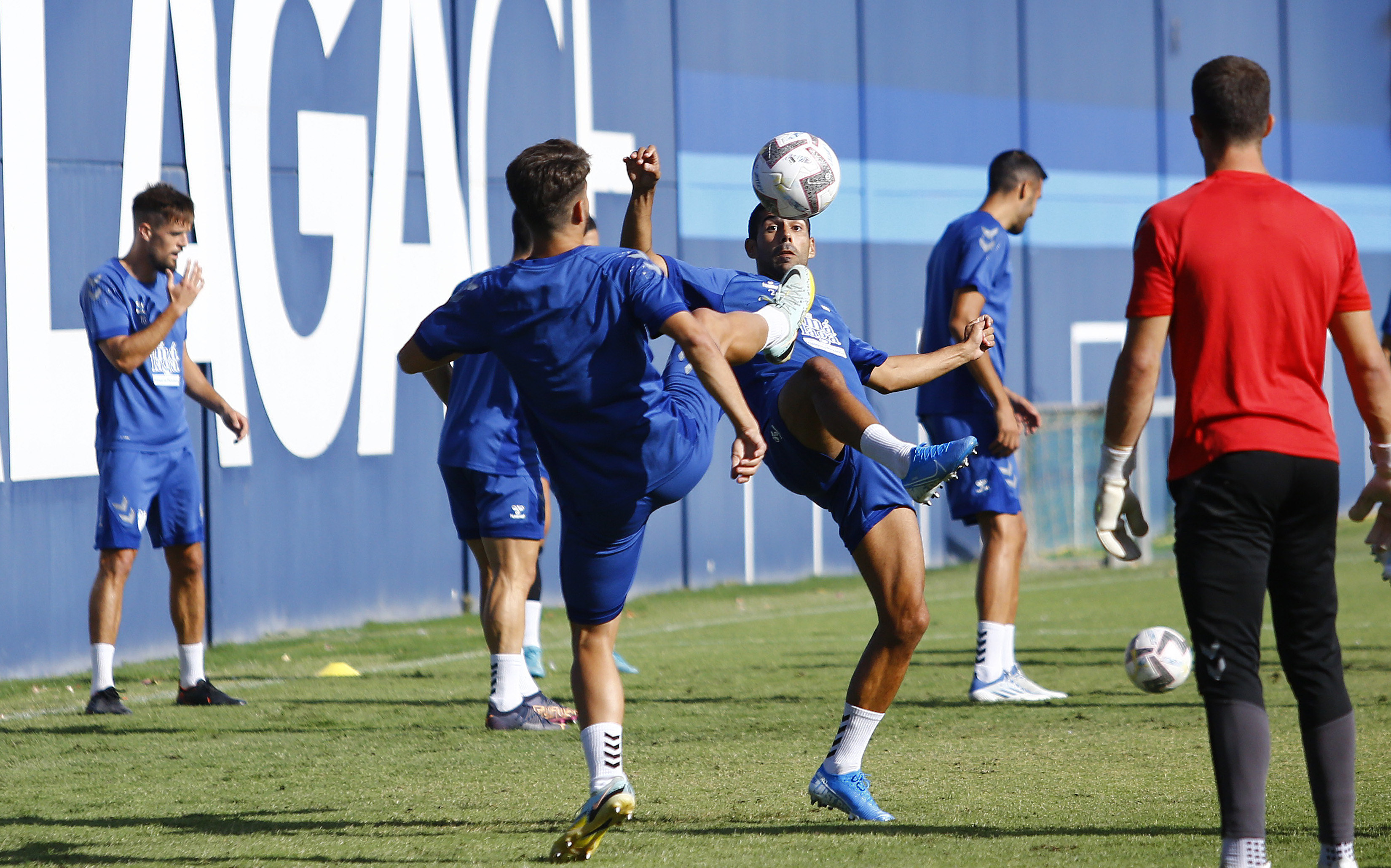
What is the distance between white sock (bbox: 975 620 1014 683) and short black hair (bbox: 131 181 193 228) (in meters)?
4.20

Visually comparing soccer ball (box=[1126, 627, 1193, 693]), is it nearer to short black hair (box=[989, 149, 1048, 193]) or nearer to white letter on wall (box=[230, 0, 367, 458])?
short black hair (box=[989, 149, 1048, 193])

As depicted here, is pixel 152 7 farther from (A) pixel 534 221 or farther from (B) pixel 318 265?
(A) pixel 534 221

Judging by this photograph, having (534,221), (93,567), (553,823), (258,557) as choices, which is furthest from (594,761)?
(258,557)

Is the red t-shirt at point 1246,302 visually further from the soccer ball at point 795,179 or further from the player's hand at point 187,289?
the player's hand at point 187,289

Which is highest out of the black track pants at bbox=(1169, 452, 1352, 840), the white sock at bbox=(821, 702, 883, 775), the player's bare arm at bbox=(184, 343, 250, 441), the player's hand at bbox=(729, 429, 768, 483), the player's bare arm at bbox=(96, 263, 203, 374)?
the player's bare arm at bbox=(96, 263, 203, 374)

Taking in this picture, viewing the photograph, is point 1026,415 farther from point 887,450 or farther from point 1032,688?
point 887,450

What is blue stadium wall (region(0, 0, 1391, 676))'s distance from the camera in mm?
8953

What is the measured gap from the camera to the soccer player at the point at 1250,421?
346 centimetres

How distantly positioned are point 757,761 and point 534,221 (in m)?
2.40

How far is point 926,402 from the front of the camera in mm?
7211

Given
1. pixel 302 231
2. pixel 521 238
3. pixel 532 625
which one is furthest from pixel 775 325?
pixel 302 231

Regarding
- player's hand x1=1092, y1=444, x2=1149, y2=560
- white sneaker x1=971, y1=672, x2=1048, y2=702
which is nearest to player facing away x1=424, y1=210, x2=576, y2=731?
white sneaker x1=971, y1=672, x2=1048, y2=702

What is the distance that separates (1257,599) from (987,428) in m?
3.47

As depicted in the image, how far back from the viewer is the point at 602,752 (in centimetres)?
421
